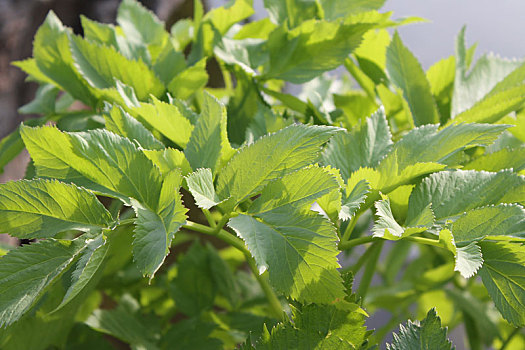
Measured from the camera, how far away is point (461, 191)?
11.0 inches

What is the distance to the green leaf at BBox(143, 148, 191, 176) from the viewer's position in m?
0.27

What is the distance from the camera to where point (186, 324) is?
0.42 m

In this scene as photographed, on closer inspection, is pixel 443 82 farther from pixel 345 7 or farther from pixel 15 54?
pixel 15 54

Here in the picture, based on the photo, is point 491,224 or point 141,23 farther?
point 141,23

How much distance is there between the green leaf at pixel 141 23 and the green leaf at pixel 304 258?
0.94 ft

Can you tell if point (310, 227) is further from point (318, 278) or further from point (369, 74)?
point (369, 74)

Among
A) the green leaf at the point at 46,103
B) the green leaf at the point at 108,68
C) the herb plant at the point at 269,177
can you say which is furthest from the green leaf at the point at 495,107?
the green leaf at the point at 46,103

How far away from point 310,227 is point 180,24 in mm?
363

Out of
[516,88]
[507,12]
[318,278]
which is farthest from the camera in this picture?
[507,12]

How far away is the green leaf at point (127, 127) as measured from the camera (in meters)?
0.29

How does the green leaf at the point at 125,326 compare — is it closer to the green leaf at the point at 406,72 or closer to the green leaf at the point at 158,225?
the green leaf at the point at 158,225

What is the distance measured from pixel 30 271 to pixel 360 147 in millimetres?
198

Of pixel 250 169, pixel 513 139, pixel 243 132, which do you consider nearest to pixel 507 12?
pixel 513 139

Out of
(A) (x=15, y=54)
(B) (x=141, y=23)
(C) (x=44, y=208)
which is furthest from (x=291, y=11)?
(A) (x=15, y=54)
